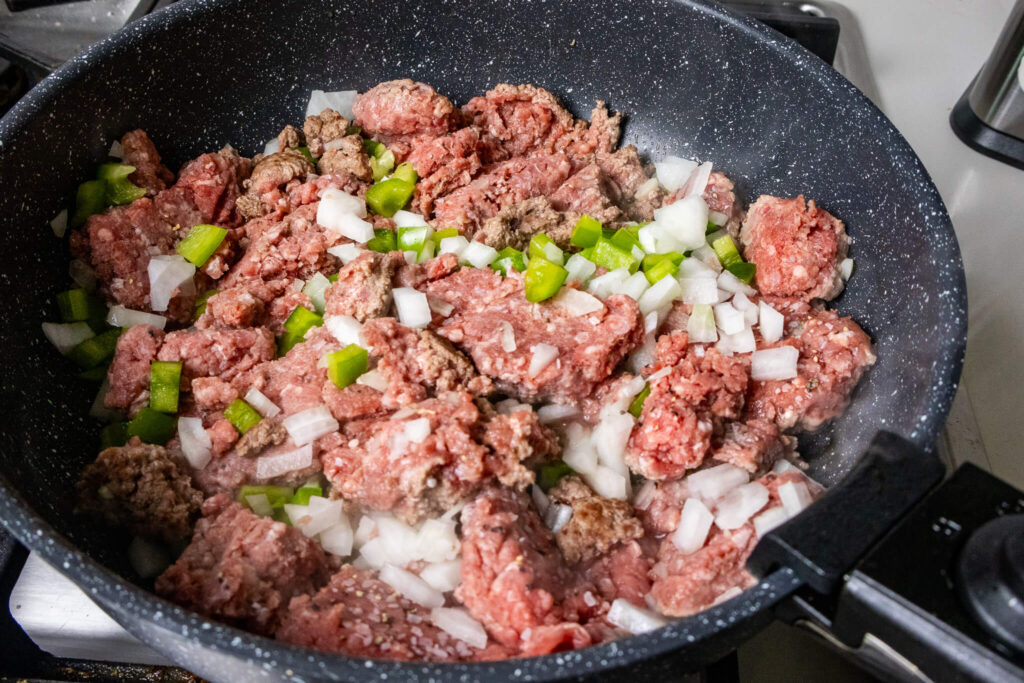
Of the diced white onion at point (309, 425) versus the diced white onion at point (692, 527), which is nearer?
the diced white onion at point (692, 527)

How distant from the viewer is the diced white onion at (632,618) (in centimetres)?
168

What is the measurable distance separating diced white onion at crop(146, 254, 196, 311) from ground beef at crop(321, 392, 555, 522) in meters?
0.72

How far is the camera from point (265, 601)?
163 centimetres

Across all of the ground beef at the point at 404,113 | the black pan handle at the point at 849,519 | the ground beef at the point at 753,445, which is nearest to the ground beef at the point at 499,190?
the ground beef at the point at 404,113

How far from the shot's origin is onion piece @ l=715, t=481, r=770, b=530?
183cm

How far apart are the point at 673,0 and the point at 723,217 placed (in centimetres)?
72

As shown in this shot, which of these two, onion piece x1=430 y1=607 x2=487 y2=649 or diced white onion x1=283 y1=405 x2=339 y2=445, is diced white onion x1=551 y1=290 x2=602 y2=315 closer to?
diced white onion x1=283 y1=405 x2=339 y2=445

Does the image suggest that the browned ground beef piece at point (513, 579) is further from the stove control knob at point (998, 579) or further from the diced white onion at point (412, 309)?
the stove control knob at point (998, 579)

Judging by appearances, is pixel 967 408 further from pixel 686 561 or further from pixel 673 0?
pixel 673 0

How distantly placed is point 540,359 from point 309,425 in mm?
603

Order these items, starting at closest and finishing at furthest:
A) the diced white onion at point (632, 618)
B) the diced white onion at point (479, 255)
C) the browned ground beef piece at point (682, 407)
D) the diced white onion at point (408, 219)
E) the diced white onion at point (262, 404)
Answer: the diced white onion at point (632, 618) → the browned ground beef piece at point (682, 407) → the diced white onion at point (262, 404) → the diced white onion at point (479, 255) → the diced white onion at point (408, 219)

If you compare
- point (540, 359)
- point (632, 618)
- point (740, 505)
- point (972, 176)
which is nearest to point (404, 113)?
point (540, 359)

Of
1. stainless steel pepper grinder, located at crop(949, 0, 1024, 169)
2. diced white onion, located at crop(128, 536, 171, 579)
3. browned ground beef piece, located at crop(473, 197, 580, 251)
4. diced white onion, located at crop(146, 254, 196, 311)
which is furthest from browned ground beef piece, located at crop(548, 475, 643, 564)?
stainless steel pepper grinder, located at crop(949, 0, 1024, 169)

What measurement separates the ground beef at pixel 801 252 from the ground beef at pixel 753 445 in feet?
1.41
